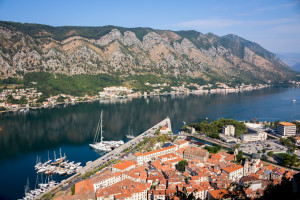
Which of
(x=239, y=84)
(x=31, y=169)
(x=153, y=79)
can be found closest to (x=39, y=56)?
(x=153, y=79)

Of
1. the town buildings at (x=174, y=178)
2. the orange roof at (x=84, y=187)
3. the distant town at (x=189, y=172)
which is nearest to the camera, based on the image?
the distant town at (x=189, y=172)

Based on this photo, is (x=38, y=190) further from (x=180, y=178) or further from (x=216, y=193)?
(x=216, y=193)

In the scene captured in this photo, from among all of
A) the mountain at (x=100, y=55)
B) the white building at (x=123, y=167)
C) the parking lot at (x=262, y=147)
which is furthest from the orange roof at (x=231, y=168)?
the mountain at (x=100, y=55)

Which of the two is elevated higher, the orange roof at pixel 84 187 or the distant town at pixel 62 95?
the distant town at pixel 62 95

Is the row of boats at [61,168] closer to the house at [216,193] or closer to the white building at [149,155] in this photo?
the white building at [149,155]

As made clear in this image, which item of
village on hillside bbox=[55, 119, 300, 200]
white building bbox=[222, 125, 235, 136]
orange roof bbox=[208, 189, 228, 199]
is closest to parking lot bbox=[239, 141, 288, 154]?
village on hillside bbox=[55, 119, 300, 200]

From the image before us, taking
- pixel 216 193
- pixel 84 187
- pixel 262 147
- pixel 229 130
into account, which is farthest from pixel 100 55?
pixel 216 193
